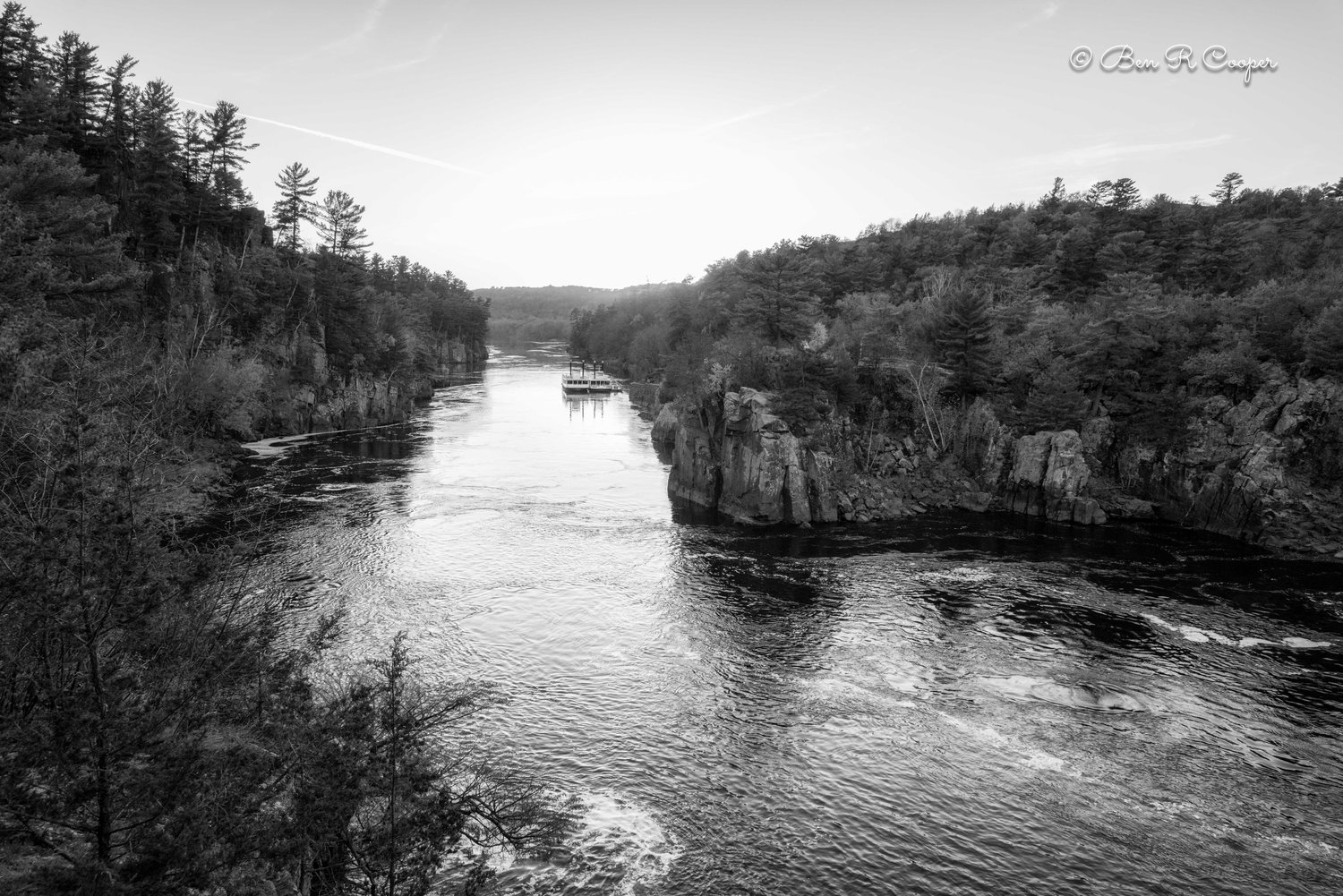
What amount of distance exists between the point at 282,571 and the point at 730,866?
28227 mm

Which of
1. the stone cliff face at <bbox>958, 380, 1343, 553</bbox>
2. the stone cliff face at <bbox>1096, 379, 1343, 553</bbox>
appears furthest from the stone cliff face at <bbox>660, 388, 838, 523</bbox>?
the stone cliff face at <bbox>1096, 379, 1343, 553</bbox>

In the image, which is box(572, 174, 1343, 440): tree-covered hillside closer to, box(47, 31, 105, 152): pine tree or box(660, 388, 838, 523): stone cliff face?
box(660, 388, 838, 523): stone cliff face

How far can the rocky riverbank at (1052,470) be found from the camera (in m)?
46.8

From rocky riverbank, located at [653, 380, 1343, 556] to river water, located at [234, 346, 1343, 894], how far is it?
2833mm

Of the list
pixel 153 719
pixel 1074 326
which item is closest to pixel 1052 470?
pixel 1074 326

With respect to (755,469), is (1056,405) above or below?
above

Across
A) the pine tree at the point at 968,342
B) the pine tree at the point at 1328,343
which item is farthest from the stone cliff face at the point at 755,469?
the pine tree at the point at 1328,343

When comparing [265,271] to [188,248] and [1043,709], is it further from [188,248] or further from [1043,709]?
[1043,709]

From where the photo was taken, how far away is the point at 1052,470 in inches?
2090

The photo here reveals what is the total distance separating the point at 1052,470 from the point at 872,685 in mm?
32659

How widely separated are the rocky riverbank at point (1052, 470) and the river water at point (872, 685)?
2833mm

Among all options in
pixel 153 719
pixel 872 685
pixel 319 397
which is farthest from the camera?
pixel 319 397

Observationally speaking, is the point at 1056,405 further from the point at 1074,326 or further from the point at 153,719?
the point at 153,719

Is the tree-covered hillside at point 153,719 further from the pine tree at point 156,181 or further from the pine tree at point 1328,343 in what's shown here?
the pine tree at point 1328,343
